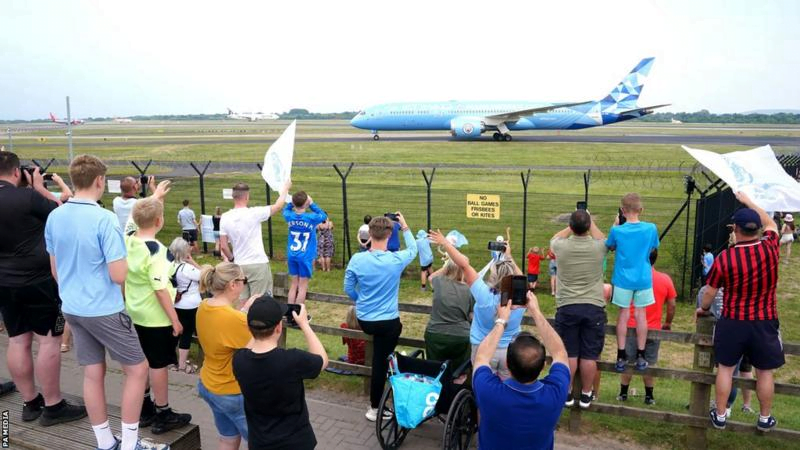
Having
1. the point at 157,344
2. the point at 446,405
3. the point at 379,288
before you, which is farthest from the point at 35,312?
the point at 446,405

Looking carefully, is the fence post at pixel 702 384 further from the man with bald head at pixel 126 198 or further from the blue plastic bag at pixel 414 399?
the man with bald head at pixel 126 198

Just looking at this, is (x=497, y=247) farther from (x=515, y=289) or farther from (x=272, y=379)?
(x=272, y=379)

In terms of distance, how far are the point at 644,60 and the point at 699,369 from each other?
5004 cm

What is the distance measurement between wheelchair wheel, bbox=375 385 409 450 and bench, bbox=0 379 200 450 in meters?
1.44

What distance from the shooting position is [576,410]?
192 inches

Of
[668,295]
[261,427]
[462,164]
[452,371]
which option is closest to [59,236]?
[261,427]

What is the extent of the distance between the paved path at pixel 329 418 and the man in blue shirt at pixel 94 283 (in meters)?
0.69

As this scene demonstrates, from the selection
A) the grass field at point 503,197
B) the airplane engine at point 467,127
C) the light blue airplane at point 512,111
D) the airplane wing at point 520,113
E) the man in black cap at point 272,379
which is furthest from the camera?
the light blue airplane at point 512,111

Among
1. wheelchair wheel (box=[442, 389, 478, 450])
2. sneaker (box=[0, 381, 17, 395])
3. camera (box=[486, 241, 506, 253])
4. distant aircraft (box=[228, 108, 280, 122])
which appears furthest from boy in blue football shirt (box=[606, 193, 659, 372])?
distant aircraft (box=[228, 108, 280, 122])

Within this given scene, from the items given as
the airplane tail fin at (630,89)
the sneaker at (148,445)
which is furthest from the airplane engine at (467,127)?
the sneaker at (148,445)

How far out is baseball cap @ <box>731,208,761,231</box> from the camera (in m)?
4.03

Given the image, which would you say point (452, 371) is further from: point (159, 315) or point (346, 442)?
point (159, 315)

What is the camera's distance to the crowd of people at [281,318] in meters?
3.01

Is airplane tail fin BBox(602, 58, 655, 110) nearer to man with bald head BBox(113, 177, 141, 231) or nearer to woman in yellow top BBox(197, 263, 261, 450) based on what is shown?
man with bald head BBox(113, 177, 141, 231)
